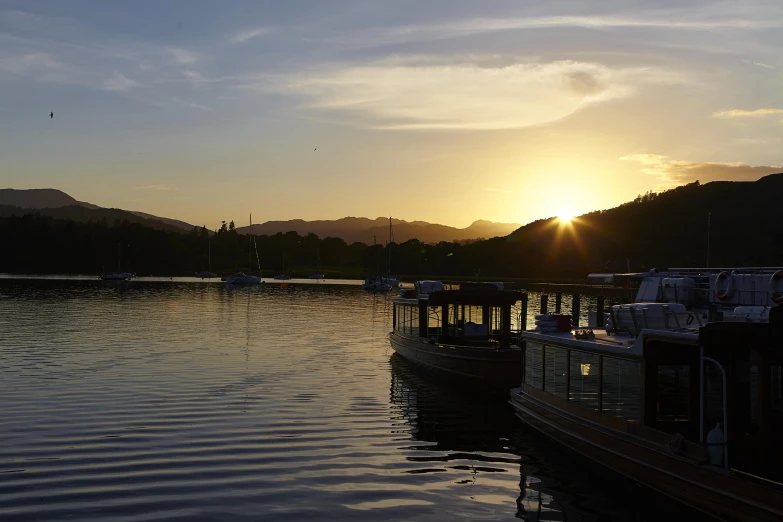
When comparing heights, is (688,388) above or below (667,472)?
above

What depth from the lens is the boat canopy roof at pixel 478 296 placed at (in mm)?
39803

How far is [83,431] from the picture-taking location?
24734 millimetres

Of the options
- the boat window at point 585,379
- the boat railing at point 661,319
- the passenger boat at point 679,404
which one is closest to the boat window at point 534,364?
the passenger boat at point 679,404

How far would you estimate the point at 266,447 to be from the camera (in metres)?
23.3

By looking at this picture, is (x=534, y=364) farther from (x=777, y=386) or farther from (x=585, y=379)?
(x=777, y=386)

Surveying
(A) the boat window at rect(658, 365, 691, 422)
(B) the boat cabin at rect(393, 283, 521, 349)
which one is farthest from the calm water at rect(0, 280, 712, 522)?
Answer: (B) the boat cabin at rect(393, 283, 521, 349)

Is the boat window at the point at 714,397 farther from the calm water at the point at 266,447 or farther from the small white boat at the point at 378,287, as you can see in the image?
the small white boat at the point at 378,287

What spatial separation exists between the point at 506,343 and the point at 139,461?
Result: 2308 cm

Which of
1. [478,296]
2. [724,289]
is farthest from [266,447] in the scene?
[478,296]

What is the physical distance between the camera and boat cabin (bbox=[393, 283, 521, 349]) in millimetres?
40000

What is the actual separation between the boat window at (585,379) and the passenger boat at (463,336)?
896 cm

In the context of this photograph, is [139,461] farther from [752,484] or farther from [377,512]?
[752,484]

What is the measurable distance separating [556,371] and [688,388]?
7.14 meters

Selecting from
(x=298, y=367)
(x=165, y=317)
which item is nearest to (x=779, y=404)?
(x=298, y=367)
